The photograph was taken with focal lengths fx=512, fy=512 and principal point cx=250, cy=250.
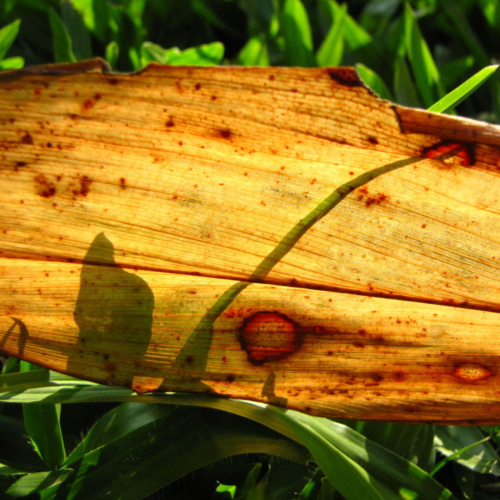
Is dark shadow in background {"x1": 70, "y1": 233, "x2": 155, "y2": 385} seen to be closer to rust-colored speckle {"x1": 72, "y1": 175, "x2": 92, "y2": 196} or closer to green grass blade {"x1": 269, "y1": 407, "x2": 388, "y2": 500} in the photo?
rust-colored speckle {"x1": 72, "y1": 175, "x2": 92, "y2": 196}

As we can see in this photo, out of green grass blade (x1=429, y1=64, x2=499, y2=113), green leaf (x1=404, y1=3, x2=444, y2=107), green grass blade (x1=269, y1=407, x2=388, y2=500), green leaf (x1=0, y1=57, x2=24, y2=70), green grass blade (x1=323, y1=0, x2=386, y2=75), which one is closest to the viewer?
green grass blade (x1=269, y1=407, x2=388, y2=500)

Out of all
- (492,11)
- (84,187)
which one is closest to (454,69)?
(492,11)

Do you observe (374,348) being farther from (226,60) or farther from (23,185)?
(226,60)

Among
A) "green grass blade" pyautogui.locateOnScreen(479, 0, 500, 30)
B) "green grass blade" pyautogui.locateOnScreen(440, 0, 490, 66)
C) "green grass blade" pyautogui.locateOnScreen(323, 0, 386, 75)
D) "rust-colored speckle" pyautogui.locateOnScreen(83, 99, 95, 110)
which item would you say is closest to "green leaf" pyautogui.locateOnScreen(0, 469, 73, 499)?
"rust-colored speckle" pyautogui.locateOnScreen(83, 99, 95, 110)

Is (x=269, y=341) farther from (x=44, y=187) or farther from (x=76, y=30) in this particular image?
(x=76, y=30)

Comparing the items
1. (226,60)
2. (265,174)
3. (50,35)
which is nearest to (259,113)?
(265,174)

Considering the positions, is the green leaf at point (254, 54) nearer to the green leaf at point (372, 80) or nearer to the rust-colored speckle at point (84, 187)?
the green leaf at point (372, 80)

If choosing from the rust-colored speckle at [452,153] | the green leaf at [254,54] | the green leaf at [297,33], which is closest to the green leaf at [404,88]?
the green leaf at [297,33]
